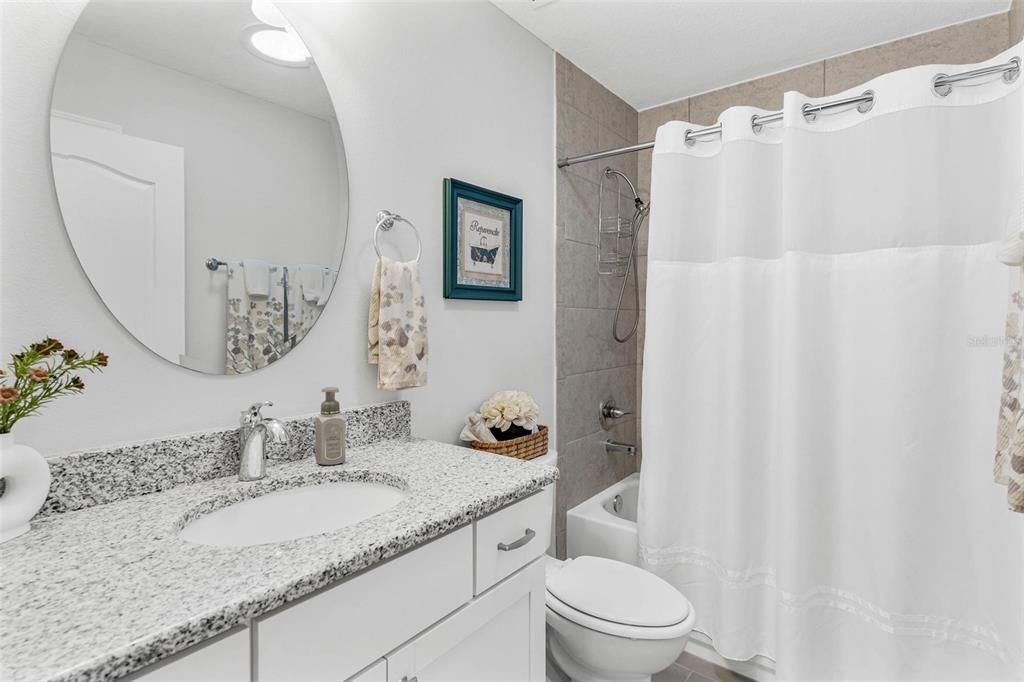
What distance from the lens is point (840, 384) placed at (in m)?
1.58

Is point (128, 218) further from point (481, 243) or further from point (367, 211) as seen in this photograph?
point (481, 243)

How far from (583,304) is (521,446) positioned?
92cm

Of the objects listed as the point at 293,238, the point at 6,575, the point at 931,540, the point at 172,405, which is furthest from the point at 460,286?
the point at 931,540

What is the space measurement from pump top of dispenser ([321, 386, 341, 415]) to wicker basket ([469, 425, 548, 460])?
523mm

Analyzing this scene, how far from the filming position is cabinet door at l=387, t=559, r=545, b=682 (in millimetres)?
892

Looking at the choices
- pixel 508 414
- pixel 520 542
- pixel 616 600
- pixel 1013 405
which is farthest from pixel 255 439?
pixel 1013 405

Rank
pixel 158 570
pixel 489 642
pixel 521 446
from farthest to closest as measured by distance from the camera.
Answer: pixel 521 446 < pixel 489 642 < pixel 158 570

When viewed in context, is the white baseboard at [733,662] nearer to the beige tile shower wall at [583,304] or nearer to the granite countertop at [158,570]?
the beige tile shower wall at [583,304]

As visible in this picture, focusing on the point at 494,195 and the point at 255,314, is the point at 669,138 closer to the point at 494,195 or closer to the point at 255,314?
the point at 494,195

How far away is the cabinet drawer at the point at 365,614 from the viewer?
69 cm

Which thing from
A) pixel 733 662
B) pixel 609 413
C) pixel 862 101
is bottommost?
pixel 733 662

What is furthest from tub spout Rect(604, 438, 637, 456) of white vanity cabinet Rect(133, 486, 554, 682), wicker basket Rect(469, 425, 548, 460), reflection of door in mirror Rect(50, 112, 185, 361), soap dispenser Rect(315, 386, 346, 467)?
reflection of door in mirror Rect(50, 112, 185, 361)

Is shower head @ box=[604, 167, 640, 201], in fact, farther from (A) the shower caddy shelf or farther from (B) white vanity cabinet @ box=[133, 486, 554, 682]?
(B) white vanity cabinet @ box=[133, 486, 554, 682]

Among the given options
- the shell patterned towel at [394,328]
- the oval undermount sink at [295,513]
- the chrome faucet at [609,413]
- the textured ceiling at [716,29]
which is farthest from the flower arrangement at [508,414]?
the textured ceiling at [716,29]
